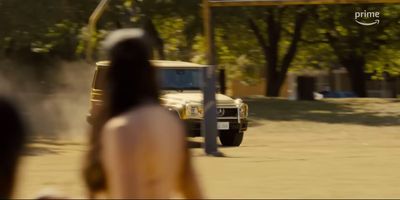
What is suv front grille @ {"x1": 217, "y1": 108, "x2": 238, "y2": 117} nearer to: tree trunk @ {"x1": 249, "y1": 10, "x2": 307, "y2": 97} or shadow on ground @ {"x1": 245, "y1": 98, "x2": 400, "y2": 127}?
shadow on ground @ {"x1": 245, "y1": 98, "x2": 400, "y2": 127}

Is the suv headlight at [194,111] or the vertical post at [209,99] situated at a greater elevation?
the vertical post at [209,99]

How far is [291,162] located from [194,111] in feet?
13.6

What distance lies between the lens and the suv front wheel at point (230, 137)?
2002 centimetres

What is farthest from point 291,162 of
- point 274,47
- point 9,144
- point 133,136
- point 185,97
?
point 274,47

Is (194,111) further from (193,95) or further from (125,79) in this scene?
(125,79)

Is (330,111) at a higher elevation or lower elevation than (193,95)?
lower

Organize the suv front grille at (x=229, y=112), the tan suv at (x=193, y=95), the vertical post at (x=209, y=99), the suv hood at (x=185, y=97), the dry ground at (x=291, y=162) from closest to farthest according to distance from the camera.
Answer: the dry ground at (x=291, y=162) < the vertical post at (x=209, y=99) < the suv hood at (x=185, y=97) < the tan suv at (x=193, y=95) < the suv front grille at (x=229, y=112)

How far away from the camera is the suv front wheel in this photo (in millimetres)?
20016

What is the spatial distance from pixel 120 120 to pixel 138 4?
1153 inches

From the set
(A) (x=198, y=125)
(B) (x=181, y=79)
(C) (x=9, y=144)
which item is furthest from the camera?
(B) (x=181, y=79)

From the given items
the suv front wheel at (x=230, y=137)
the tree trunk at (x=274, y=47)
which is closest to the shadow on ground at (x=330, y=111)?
the tree trunk at (x=274, y=47)

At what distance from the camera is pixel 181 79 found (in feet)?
65.2

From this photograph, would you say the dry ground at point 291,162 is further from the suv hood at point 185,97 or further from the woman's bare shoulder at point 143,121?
the suv hood at point 185,97

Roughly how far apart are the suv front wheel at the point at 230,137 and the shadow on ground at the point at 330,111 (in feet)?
26.4
